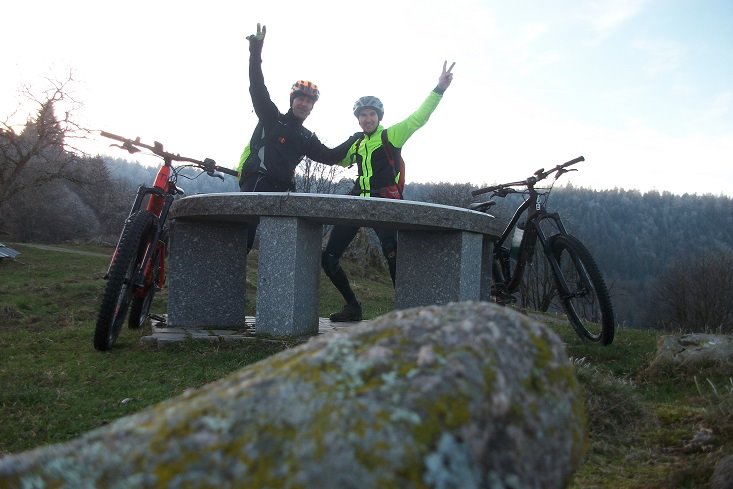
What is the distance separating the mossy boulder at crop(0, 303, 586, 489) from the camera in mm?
1050

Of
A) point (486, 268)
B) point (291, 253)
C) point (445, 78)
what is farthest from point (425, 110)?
point (291, 253)

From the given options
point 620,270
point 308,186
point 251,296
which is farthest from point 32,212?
point 620,270

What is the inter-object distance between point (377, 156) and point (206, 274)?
200 cm

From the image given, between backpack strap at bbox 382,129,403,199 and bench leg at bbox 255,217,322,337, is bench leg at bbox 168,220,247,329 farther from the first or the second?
backpack strap at bbox 382,129,403,199

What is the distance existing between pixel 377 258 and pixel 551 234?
42.7 ft

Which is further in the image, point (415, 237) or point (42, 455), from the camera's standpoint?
point (415, 237)

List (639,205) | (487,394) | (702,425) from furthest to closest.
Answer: (639,205) < (702,425) < (487,394)

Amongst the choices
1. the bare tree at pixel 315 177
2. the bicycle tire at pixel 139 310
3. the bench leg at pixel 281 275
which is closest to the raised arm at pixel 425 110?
the bench leg at pixel 281 275

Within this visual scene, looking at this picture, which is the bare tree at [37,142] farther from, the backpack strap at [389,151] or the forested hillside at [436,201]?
the backpack strap at [389,151]

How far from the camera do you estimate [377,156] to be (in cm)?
635

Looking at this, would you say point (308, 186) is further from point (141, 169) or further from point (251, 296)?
point (141, 169)

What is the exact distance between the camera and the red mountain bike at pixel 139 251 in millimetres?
4750

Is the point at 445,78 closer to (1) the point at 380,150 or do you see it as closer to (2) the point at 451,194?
(1) the point at 380,150

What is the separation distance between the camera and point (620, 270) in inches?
2276
